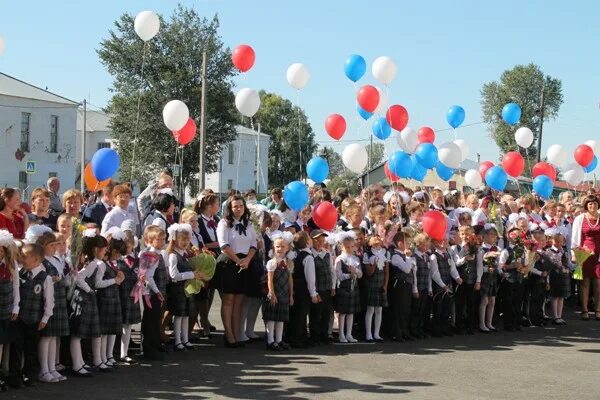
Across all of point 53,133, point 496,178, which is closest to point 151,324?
point 496,178

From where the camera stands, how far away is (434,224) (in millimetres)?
10852

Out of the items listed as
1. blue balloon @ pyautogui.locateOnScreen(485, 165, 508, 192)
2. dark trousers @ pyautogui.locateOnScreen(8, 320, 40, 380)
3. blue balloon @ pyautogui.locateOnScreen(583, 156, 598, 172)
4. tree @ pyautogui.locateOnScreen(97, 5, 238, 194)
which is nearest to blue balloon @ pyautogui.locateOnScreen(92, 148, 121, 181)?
dark trousers @ pyautogui.locateOnScreen(8, 320, 40, 380)

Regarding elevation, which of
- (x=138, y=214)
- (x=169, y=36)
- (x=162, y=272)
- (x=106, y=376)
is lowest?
(x=106, y=376)

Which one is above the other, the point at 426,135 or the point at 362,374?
the point at 426,135

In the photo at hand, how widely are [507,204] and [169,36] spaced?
31.6 metres

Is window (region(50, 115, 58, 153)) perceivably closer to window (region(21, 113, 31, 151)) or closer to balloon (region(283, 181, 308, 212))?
window (region(21, 113, 31, 151))

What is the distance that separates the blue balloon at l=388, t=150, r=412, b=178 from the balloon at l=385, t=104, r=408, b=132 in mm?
692

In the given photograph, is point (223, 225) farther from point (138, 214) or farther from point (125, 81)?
point (125, 81)

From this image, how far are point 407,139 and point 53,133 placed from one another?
1429 inches

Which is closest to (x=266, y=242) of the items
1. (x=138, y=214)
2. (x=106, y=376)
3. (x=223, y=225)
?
(x=223, y=225)

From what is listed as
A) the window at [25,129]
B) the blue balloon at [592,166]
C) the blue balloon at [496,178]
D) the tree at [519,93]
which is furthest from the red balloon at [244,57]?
the tree at [519,93]

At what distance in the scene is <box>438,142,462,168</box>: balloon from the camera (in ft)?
49.6

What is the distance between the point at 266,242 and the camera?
10.5 meters

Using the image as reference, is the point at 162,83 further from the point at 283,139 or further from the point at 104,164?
the point at 283,139
